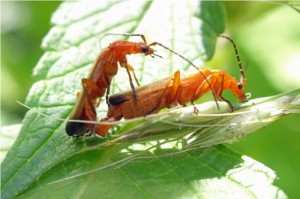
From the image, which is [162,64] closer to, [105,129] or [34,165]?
[105,129]

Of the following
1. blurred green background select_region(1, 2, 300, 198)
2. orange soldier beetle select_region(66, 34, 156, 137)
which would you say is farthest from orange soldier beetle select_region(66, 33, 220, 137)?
blurred green background select_region(1, 2, 300, 198)

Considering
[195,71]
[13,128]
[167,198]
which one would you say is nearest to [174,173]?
[167,198]

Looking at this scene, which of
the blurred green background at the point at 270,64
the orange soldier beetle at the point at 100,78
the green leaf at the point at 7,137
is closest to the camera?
the orange soldier beetle at the point at 100,78

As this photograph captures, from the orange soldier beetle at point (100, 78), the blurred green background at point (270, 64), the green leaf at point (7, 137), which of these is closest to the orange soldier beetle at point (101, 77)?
the orange soldier beetle at point (100, 78)

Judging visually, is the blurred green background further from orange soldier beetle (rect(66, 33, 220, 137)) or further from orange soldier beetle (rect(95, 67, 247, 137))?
orange soldier beetle (rect(66, 33, 220, 137))

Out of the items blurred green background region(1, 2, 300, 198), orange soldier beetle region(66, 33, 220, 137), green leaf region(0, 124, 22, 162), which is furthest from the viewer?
blurred green background region(1, 2, 300, 198)

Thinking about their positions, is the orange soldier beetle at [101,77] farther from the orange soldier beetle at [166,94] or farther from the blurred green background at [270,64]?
the blurred green background at [270,64]

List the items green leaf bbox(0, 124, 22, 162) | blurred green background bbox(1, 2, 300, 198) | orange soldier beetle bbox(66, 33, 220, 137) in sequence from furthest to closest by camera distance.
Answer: blurred green background bbox(1, 2, 300, 198)
green leaf bbox(0, 124, 22, 162)
orange soldier beetle bbox(66, 33, 220, 137)

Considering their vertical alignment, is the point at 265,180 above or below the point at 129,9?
below

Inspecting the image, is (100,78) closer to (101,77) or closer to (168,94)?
(101,77)

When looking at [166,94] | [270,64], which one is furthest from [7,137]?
[270,64]

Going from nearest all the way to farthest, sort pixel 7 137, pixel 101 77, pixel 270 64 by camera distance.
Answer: pixel 101 77, pixel 7 137, pixel 270 64
